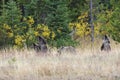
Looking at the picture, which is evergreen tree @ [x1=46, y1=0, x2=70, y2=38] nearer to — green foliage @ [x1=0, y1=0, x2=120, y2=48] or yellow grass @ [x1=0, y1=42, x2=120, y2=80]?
green foliage @ [x1=0, y1=0, x2=120, y2=48]

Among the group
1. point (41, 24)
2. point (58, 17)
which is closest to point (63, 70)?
point (58, 17)

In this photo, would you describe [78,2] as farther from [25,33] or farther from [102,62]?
[102,62]

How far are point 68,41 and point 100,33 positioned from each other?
5.92 metres

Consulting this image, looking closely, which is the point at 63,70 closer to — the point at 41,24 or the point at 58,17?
the point at 58,17

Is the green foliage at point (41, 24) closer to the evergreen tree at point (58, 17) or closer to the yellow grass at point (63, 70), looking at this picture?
the evergreen tree at point (58, 17)

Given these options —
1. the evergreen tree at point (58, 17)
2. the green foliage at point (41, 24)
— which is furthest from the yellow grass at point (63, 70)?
the evergreen tree at point (58, 17)

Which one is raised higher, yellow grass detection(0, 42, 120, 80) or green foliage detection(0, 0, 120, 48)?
yellow grass detection(0, 42, 120, 80)

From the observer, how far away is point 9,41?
27234 mm

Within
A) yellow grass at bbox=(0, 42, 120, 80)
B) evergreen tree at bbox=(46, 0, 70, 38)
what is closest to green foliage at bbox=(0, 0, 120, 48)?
evergreen tree at bbox=(46, 0, 70, 38)

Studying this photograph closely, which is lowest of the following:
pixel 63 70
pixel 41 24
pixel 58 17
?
pixel 41 24

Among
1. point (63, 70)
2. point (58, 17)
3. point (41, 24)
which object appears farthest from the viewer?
point (41, 24)

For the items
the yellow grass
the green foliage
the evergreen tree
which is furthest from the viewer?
the green foliage

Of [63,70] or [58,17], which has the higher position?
[63,70]

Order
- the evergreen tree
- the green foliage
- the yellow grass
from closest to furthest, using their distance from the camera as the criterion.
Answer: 1. the yellow grass
2. the evergreen tree
3. the green foliage
